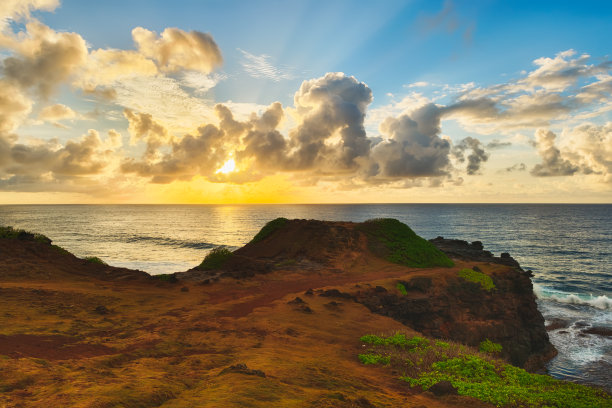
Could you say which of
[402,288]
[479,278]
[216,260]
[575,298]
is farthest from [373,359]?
[575,298]

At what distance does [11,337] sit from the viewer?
388 inches

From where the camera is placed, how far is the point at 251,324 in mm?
13070

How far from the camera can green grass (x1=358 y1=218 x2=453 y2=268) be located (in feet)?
88.5

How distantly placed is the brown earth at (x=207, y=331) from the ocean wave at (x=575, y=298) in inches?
750

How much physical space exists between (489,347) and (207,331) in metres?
15.9

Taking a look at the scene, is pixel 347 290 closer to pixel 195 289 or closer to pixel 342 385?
pixel 195 289

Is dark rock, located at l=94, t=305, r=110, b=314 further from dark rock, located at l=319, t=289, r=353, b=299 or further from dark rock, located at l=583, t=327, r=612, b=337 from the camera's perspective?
dark rock, located at l=583, t=327, r=612, b=337

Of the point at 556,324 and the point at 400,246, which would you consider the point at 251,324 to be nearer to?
the point at 400,246

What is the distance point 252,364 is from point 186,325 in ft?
17.6

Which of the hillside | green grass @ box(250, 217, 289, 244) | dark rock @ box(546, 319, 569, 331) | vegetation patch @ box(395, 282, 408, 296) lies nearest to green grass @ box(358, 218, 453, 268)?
the hillside

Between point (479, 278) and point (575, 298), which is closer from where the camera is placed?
point (479, 278)

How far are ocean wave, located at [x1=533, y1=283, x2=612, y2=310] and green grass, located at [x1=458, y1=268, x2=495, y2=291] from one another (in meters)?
22.5

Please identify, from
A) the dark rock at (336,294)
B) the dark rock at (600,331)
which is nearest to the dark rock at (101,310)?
the dark rock at (336,294)

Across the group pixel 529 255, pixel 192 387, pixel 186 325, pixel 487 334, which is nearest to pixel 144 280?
pixel 186 325
